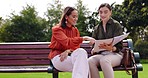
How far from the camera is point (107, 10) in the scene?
5.21 meters

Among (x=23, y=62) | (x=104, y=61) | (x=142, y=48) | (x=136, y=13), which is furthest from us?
(x=136, y=13)

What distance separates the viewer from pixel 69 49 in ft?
16.5

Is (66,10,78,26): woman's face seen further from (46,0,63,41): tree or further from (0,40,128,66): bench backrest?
(46,0,63,41): tree

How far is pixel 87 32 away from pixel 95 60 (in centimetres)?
2630

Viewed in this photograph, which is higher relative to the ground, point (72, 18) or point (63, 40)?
point (72, 18)

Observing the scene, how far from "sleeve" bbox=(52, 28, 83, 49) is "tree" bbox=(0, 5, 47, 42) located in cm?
2259

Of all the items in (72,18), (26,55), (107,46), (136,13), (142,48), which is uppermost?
(136,13)

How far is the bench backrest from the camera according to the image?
20.1 ft

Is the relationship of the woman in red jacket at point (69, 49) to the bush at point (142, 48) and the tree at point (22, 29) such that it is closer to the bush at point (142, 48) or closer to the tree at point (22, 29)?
the bush at point (142, 48)

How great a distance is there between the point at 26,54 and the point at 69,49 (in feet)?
4.47

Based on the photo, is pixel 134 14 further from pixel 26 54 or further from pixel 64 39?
pixel 64 39

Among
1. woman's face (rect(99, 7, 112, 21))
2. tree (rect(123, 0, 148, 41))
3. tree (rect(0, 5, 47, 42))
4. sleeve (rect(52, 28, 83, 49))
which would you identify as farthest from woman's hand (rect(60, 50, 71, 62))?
tree (rect(123, 0, 148, 41))

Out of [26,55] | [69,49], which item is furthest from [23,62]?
[69,49]

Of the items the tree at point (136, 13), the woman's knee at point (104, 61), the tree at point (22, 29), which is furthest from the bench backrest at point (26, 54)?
the tree at point (136, 13)
